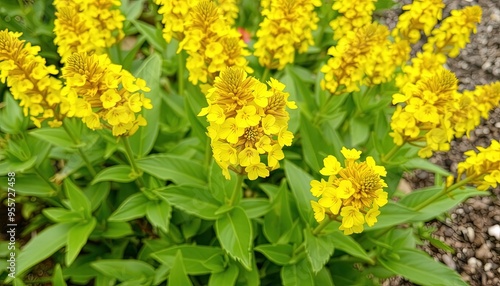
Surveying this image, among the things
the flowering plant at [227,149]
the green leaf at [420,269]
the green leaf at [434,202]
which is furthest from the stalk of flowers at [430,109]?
the green leaf at [420,269]

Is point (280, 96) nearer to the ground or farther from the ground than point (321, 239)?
farther from the ground

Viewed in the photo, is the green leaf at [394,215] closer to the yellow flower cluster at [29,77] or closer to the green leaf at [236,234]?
the green leaf at [236,234]

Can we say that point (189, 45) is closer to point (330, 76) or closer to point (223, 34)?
point (223, 34)

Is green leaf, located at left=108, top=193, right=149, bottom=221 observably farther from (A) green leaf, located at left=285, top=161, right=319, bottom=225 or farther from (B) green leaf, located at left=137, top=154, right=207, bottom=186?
(A) green leaf, located at left=285, top=161, right=319, bottom=225

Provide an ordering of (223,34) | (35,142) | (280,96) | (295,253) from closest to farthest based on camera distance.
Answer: (280,96) → (223,34) → (295,253) → (35,142)

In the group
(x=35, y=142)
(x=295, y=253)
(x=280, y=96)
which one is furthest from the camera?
(x=35, y=142)

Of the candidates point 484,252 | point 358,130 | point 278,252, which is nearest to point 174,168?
point 278,252

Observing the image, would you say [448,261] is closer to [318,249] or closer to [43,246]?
[318,249]

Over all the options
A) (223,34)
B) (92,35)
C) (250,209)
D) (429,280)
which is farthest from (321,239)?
(92,35)
